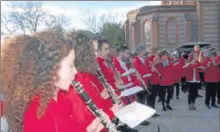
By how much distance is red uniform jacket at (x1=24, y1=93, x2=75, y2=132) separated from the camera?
2633 millimetres

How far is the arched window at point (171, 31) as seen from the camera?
41.2 m

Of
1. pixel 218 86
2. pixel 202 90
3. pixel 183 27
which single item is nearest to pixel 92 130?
pixel 218 86

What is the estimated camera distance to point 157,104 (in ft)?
44.2

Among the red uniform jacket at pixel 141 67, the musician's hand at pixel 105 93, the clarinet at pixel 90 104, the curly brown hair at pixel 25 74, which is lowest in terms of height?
the red uniform jacket at pixel 141 67

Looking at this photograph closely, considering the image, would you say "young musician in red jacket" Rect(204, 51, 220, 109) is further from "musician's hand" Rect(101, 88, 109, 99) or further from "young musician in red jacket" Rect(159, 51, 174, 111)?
"musician's hand" Rect(101, 88, 109, 99)

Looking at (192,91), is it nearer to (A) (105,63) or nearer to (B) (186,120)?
(B) (186,120)

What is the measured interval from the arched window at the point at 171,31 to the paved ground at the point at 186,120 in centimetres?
2836

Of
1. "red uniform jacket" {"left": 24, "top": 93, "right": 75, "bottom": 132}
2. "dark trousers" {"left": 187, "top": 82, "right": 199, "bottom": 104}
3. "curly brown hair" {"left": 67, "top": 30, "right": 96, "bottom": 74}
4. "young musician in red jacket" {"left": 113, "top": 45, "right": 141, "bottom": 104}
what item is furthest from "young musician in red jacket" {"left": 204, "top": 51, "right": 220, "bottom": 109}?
"red uniform jacket" {"left": 24, "top": 93, "right": 75, "bottom": 132}

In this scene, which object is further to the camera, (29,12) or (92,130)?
(29,12)

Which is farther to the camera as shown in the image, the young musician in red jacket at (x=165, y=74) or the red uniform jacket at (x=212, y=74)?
the red uniform jacket at (x=212, y=74)

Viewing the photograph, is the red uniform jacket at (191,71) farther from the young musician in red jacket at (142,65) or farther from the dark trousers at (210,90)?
the young musician in red jacket at (142,65)

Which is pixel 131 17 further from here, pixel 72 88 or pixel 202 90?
pixel 72 88

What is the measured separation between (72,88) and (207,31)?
3530 centimetres

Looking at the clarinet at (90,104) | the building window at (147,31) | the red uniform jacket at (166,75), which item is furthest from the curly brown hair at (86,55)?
the building window at (147,31)
